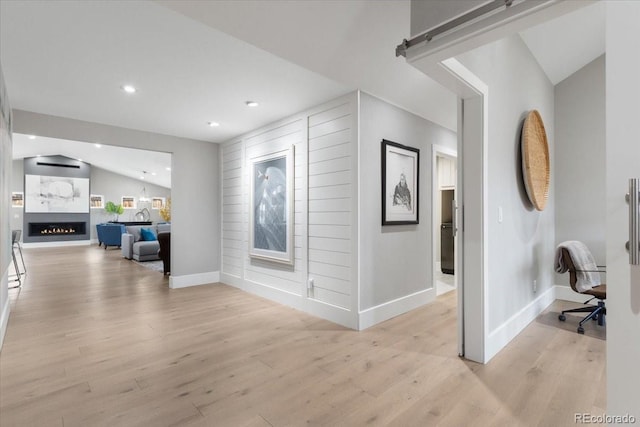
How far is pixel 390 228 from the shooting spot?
3.56 metres

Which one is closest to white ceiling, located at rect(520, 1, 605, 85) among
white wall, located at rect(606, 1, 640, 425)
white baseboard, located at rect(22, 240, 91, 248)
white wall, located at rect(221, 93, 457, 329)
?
white wall, located at rect(221, 93, 457, 329)

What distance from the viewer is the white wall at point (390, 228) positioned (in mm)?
3246

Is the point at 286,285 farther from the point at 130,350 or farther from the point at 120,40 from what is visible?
the point at 120,40

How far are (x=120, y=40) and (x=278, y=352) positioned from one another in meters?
2.63

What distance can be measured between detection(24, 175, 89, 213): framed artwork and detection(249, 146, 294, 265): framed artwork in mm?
10925

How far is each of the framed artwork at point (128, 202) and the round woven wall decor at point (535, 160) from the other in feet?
47.6

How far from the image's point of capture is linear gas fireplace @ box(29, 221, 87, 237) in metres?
11.1

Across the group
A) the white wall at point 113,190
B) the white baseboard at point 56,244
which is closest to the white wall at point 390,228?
the white baseboard at point 56,244

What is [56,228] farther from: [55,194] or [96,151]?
[96,151]

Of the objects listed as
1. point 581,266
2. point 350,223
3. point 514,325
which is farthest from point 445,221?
point 350,223

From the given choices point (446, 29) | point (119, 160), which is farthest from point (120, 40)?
point (119, 160)

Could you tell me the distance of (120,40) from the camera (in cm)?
226

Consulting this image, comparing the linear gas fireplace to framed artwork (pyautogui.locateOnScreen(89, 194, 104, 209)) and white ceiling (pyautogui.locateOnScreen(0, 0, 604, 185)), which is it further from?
white ceiling (pyautogui.locateOnScreen(0, 0, 604, 185))

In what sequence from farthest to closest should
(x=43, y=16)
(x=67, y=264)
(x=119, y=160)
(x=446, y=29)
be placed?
(x=119, y=160) < (x=67, y=264) < (x=43, y=16) < (x=446, y=29)
